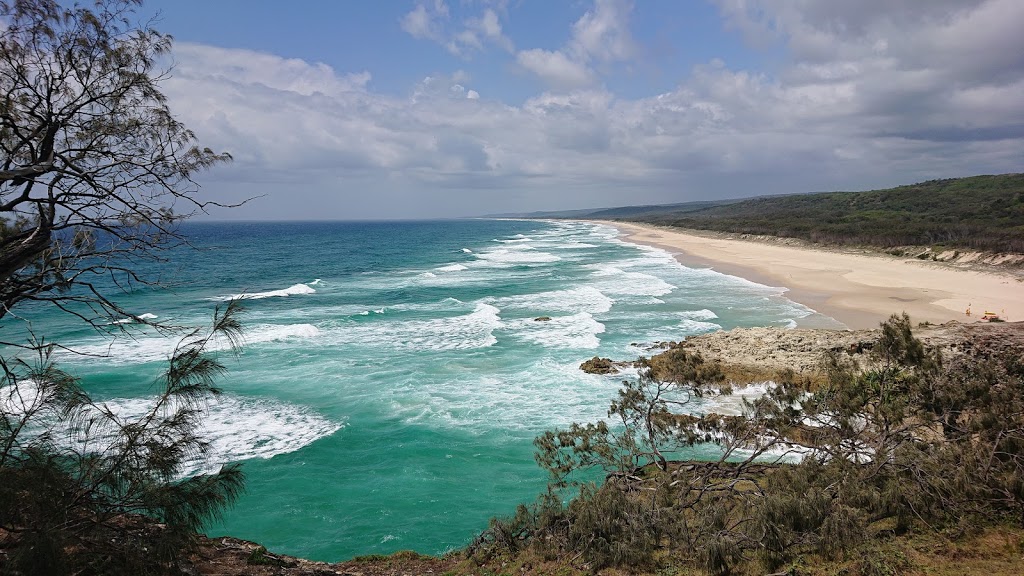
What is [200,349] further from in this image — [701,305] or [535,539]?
[701,305]

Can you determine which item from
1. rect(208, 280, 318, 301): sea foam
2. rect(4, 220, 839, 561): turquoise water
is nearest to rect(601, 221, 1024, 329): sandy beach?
rect(4, 220, 839, 561): turquoise water

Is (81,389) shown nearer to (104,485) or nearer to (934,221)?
(104,485)

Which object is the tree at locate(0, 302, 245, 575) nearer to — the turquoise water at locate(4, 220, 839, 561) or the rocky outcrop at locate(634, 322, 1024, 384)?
the turquoise water at locate(4, 220, 839, 561)

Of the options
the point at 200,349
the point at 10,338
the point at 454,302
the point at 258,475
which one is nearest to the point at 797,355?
the point at 258,475

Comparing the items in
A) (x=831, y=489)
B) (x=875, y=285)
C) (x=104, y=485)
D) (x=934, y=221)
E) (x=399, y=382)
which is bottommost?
(x=399, y=382)

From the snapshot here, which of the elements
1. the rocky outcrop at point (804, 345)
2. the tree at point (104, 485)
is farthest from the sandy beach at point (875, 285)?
A: the tree at point (104, 485)

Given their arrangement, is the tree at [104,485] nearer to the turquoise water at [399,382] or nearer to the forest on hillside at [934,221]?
the turquoise water at [399,382]

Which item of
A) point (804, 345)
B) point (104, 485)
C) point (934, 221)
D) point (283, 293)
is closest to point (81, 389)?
point (104, 485)
